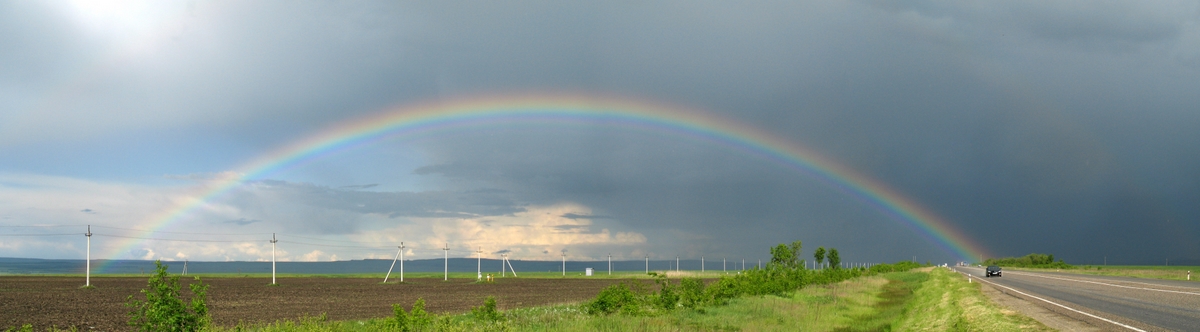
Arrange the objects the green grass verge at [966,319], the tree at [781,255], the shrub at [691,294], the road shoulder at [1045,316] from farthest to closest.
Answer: the tree at [781,255], the shrub at [691,294], the green grass verge at [966,319], the road shoulder at [1045,316]

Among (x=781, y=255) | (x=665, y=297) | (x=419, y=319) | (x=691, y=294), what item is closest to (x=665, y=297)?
(x=665, y=297)

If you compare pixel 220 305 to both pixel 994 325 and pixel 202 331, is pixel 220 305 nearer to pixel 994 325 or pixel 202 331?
pixel 202 331

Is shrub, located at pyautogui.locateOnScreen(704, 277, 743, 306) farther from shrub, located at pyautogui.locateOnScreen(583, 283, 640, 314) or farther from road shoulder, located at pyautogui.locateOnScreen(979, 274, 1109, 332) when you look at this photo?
road shoulder, located at pyautogui.locateOnScreen(979, 274, 1109, 332)

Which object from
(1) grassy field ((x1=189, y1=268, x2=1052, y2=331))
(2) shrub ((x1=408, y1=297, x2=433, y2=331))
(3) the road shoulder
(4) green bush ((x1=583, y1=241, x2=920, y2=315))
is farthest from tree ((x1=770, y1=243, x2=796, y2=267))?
(2) shrub ((x1=408, y1=297, x2=433, y2=331))

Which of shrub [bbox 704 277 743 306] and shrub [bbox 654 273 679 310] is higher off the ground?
shrub [bbox 654 273 679 310]

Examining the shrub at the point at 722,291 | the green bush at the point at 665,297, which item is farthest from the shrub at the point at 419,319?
the shrub at the point at 722,291

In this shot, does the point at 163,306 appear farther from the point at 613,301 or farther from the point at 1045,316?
the point at 1045,316

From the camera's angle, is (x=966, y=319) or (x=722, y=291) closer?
(x=966, y=319)

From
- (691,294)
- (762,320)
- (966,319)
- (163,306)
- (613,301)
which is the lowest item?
(762,320)

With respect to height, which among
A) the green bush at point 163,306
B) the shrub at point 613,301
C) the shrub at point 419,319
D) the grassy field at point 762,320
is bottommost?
the grassy field at point 762,320

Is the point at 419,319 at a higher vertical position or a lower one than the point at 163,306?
lower

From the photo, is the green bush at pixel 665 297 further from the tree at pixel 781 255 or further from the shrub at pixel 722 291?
the tree at pixel 781 255

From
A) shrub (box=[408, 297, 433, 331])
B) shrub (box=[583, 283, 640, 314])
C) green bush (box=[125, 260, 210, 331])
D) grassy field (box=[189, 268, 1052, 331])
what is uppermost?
green bush (box=[125, 260, 210, 331])

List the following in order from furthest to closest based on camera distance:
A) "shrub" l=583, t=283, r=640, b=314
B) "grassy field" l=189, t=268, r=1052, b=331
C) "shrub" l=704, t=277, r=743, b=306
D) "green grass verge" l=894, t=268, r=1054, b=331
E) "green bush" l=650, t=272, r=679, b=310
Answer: "shrub" l=704, t=277, r=743, b=306 < "green bush" l=650, t=272, r=679, b=310 < "shrub" l=583, t=283, r=640, b=314 < "green grass verge" l=894, t=268, r=1054, b=331 < "grassy field" l=189, t=268, r=1052, b=331
